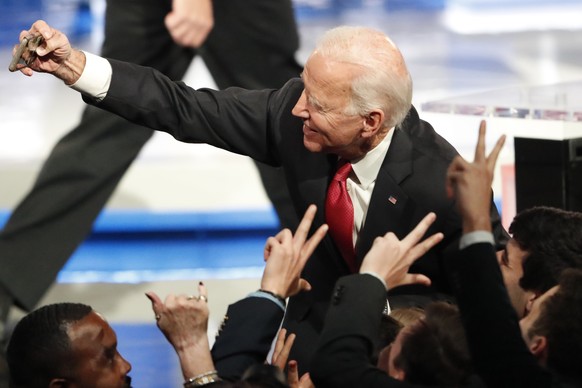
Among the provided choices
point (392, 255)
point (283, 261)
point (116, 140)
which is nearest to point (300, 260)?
point (283, 261)

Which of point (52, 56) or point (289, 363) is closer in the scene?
point (289, 363)

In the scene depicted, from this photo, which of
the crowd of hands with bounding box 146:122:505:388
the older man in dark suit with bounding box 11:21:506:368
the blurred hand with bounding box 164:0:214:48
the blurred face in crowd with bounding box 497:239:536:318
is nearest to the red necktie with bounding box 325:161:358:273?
the older man in dark suit with bounding box 11:21:506:368

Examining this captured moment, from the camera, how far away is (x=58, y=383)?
219 cm

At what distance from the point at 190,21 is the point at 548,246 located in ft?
6.03

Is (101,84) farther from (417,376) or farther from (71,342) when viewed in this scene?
(417,376)

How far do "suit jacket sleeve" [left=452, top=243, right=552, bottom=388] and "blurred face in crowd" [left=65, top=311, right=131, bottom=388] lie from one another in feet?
1.97

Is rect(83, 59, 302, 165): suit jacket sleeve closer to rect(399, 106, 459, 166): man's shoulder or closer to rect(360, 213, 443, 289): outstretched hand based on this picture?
rect(399, 106, 459, 166): man's shoulder

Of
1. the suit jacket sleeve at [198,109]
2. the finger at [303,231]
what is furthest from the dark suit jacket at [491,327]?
the suit jacket sleeve at [198,109]

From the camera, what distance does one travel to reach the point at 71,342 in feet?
7.29

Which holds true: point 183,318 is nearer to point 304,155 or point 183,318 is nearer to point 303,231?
→ point 303,231

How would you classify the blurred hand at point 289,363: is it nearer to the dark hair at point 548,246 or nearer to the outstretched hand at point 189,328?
the outstretched hand at point 189,328

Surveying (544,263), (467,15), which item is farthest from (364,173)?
(467,15)

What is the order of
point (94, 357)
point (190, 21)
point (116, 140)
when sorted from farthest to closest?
point (116, 140), point (190, 21), point (94, 357)

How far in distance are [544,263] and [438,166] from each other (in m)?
0.31
